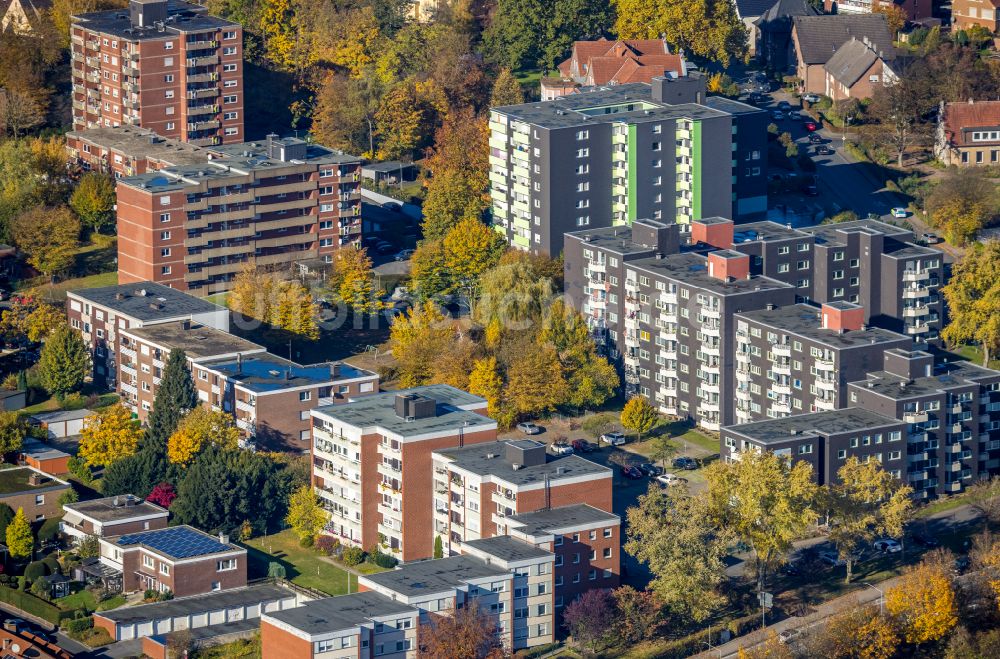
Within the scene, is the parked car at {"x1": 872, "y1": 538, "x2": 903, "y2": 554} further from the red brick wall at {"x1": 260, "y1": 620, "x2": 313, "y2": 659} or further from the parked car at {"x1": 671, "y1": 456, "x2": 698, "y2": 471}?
the red brick wall at {"x1": 260, "y1": 620, "x2": 313, "y2": 659}

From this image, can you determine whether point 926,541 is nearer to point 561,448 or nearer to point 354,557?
point 561,448

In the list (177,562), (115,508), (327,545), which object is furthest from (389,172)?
(177,562)

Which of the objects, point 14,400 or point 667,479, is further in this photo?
point 14,400

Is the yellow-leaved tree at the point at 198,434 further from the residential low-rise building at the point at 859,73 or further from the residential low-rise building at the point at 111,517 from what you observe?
the residential low-rise building at the point at 859,73

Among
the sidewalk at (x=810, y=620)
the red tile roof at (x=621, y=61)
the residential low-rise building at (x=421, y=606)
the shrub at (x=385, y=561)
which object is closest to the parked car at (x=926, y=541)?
the sidewalk at (x=810, y=620)

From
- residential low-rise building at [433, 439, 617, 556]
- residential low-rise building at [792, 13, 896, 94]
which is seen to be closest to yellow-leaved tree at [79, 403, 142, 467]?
residential low-rise building at [433, 439, 617, 556]

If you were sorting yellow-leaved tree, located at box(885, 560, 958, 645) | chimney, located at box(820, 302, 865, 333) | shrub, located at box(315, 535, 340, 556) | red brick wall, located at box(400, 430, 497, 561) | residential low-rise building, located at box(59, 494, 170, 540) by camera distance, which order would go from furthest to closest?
A: chimney, located at box(820, 302, 865, 333) < shrub, located at box(315, 535, 340, 556) < residential low-rise building, located at box(59, 494, 170, 540) < red brick wall, located at box(400, 430, 497, 561) < yellow-leaved tree, located at box(885, 560, 958, 645)
